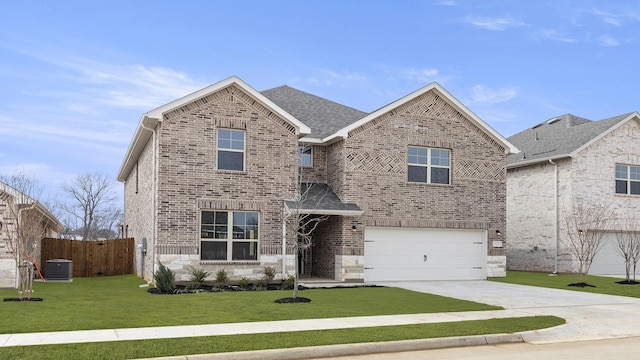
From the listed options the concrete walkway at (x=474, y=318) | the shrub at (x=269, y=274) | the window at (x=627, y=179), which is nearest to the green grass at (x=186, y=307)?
the concrete walkway at (x=474, y=318)

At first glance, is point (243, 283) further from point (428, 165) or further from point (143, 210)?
point (428, 165)

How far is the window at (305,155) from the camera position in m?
24.5

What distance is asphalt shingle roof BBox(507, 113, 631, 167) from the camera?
29547mm

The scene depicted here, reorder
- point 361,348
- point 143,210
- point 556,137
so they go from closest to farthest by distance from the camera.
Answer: point 361,348, point 143,210, point 556,137

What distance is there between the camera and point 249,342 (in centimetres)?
995

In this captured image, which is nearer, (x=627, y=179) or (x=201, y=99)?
(x=201, y=99)

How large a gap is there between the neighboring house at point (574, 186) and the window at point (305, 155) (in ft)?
40.2

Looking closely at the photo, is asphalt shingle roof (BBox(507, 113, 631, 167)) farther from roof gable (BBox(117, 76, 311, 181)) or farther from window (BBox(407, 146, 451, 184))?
roof gable (BBox(117, 76, 311, 181))

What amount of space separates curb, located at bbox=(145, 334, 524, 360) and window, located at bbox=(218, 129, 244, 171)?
12.4 m

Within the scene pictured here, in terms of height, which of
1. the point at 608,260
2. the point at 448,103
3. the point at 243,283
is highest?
the point at 448,103

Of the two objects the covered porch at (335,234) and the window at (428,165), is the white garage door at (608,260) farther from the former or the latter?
the covered porch at (335,234)

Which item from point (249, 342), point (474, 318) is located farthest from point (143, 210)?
point (249, 342)

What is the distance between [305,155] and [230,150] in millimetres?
4064

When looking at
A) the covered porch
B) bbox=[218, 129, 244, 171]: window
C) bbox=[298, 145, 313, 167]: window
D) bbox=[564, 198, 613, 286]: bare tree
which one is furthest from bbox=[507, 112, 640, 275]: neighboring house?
bbox=[218, 129, 244, 171]: window
